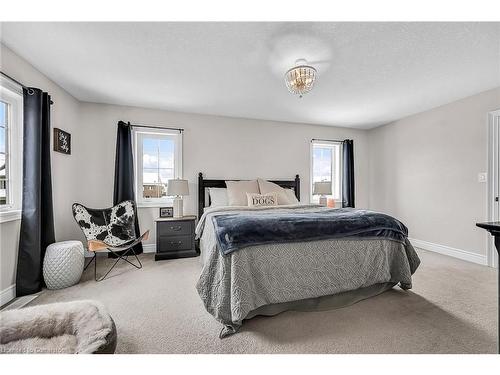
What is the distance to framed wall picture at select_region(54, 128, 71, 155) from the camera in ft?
9.22

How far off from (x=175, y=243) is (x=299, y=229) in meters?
2.18

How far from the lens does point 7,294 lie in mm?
2062

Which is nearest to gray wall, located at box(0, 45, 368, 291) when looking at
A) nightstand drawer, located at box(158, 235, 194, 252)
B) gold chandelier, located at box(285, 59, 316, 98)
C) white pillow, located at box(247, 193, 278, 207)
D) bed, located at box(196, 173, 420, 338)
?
nightstand drawer, located at box(158, 235, 194, 252)

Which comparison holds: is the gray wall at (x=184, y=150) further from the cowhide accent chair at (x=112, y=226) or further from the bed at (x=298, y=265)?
the bed at (x=298, y=265)

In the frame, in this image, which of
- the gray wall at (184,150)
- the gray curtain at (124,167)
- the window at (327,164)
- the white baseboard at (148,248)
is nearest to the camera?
the gray wall at (184,150)

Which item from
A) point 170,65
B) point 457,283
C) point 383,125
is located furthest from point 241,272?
point 383,125

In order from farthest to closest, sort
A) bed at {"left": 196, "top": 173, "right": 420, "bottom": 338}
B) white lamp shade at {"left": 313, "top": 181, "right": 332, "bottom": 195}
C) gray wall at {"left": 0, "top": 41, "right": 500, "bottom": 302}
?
white lamp shade at {"left": 313, "top": 181, "right": 332, "bottom": 195}, gray wall at {"left": 0, "top": 41, "right": 500, "bottom": 302}, bed at {"left": 196, "top": 173, "right": 420, "bottom": 338}

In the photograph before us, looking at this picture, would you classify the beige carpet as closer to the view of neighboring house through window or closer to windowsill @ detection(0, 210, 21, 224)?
windowsill @ detection(0, 210, 21, 224)

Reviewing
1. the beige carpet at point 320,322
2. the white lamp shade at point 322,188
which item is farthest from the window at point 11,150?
the white lamp shade at point 322,188

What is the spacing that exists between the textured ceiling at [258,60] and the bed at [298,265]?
1556 mm

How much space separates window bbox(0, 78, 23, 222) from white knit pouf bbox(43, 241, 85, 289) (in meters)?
0.48

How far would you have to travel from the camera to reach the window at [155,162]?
3.67m
